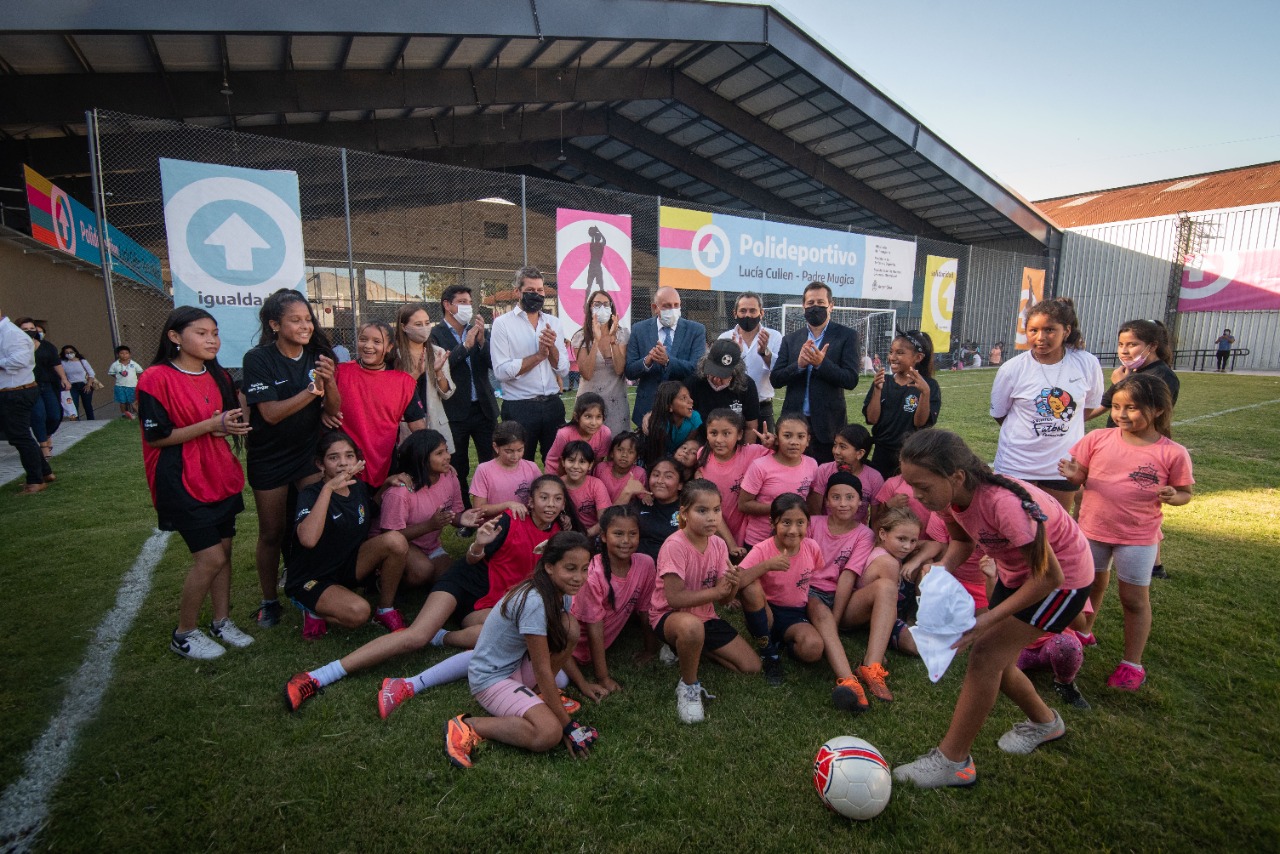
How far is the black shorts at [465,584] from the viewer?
11.4ft

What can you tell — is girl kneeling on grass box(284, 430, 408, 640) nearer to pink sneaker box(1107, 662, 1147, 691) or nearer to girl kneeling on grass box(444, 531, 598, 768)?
girl kneeling on grass box(444, 531, 598, 768)

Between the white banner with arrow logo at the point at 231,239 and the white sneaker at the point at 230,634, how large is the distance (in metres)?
5.82

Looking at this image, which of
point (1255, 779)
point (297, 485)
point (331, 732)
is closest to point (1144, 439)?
point (1255, 779)

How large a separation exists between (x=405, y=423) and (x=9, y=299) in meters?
13.9

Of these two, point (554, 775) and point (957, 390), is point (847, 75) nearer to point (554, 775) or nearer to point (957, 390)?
point (957, 390)

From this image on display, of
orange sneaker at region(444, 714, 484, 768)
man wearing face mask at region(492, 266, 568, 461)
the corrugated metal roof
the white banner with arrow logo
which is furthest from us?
the corrugated metal roof

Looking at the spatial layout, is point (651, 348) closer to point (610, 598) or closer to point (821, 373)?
point (821, 373)

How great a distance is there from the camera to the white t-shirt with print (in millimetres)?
3596

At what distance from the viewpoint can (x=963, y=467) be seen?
7.14ft

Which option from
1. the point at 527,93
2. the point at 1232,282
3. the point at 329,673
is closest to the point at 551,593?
the point at 329,673

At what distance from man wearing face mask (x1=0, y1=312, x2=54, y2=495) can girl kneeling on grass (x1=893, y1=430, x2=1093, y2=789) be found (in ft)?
28.1

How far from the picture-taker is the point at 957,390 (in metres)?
16.5

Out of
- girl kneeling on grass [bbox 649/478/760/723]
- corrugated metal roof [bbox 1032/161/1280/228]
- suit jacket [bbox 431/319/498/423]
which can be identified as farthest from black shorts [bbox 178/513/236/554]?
corrugated metal roof [bbox 1032/161/1280/228]

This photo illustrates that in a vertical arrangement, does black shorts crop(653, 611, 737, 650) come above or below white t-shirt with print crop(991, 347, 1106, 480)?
below
